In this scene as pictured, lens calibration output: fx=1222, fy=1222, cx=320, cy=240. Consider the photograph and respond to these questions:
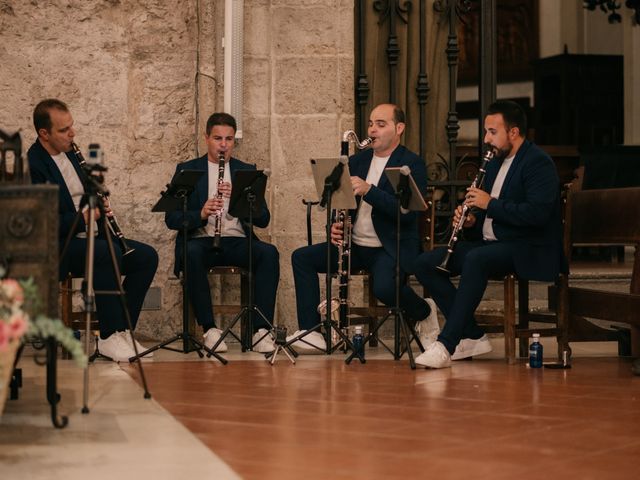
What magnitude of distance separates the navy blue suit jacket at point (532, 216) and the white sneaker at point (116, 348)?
6.45 feet

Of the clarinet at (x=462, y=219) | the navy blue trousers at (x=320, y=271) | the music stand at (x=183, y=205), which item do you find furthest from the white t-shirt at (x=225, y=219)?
the clarinet at (x=462, y=219)

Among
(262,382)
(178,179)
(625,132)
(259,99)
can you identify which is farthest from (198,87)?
(625,132)

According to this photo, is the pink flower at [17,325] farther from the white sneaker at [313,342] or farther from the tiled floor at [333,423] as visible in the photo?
the white sneaker at [313,342]

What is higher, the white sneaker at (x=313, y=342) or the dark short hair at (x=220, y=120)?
the dark short hair at (x=220, y=120)

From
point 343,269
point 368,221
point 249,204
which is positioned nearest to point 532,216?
point 368,221

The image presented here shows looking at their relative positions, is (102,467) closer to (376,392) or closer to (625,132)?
(376,392)

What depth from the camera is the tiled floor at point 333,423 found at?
3701mm

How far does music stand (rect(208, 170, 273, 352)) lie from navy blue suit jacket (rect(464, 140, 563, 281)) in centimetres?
119

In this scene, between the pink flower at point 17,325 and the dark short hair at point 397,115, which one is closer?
the pink flower at point 17,325

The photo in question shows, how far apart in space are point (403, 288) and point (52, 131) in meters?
2.02

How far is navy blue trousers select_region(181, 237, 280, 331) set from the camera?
6691mm

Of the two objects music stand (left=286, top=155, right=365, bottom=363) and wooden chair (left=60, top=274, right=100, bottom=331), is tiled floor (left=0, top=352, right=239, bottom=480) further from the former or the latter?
music stand (left=286, top=155, right=365, bottom=363)

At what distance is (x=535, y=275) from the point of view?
612 cm

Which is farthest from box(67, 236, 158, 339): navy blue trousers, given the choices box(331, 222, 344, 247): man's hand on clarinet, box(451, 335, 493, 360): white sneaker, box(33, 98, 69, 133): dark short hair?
box(451, 335, 493, 360): white sneaker
